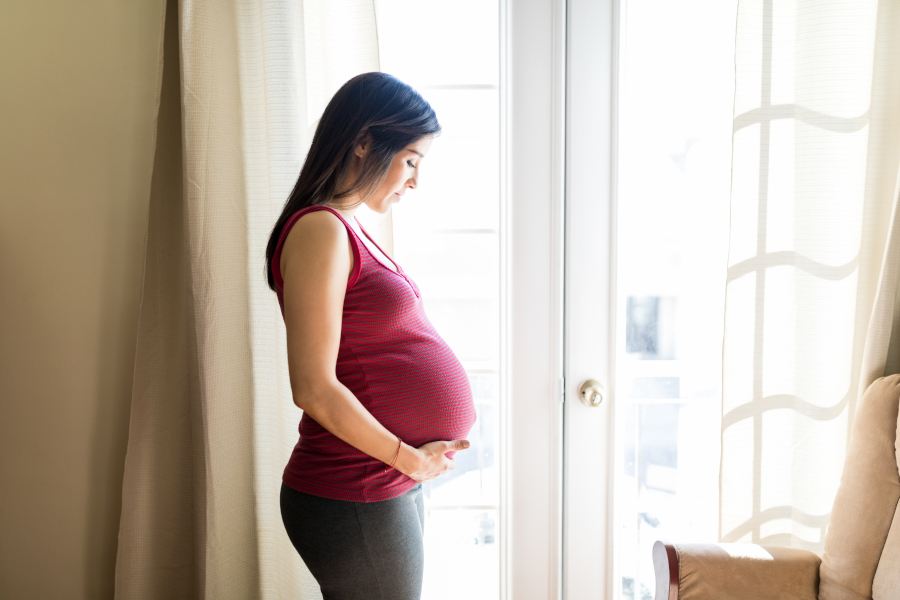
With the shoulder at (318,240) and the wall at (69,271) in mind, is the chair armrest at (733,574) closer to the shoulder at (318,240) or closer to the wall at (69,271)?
the shoulder at (318,240)

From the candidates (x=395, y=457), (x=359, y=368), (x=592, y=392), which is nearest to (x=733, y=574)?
(x=592, y=392)

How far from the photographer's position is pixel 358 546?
836 mm

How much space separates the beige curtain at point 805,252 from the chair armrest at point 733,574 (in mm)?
218

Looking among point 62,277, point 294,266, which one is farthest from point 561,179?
point 62,277

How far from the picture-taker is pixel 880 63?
1.19 m

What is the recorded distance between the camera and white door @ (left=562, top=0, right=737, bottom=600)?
54.0 inches

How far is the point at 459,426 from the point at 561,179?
765 millimetres

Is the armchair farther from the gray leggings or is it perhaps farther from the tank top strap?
the tank top strap

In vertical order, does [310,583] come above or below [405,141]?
below

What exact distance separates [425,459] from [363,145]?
1.79 ft

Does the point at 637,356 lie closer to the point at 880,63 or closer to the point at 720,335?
the point at 720,335

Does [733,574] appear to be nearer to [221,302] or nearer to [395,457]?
[395,457]

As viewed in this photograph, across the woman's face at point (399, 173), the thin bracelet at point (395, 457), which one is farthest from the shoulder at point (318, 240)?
the thin bracelet at point (395, 457)

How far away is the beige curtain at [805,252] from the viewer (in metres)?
1.19
